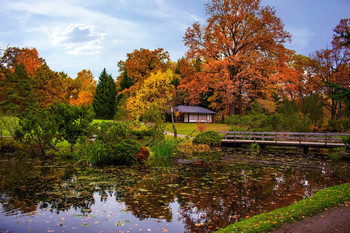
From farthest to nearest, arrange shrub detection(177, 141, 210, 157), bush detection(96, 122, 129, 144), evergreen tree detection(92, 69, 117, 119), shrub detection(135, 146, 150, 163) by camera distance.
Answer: evergreen tree detection(92, 69, 117, 119)
shrub detection(177, 141, 210, 157)
bush detection(96, 122, 129, 144)
shrub detection(135, 146, 150, 163)

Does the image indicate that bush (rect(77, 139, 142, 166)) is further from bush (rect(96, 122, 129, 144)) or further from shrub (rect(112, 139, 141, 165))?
bush (rect(96, 122, 129, 144))

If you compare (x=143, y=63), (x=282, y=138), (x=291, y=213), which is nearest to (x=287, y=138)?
(x=282, y=138)

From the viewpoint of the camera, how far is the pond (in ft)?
19.5

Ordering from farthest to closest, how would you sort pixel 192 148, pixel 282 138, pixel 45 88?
1. pixel 45 88
2. pixel 282 138
3. pixel 192 148

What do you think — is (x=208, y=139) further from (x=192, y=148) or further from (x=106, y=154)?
(x=106, y=154)

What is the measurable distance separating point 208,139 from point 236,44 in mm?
A: 16649

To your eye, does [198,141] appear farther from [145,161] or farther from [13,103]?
[13,103]

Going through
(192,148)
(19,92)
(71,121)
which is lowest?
(192,148)

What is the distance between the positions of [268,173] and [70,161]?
10.3 meters

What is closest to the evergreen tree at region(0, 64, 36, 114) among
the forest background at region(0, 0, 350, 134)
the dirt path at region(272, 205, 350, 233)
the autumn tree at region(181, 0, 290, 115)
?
A: the forest background at region(0, 0, 350, 134)

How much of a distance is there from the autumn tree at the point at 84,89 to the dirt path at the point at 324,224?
53.8 metres

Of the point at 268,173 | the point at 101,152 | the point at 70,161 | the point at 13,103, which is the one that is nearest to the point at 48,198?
the point at 101,152

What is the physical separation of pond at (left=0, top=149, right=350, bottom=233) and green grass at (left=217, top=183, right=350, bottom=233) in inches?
27.0

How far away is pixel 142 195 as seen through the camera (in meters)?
7.96
